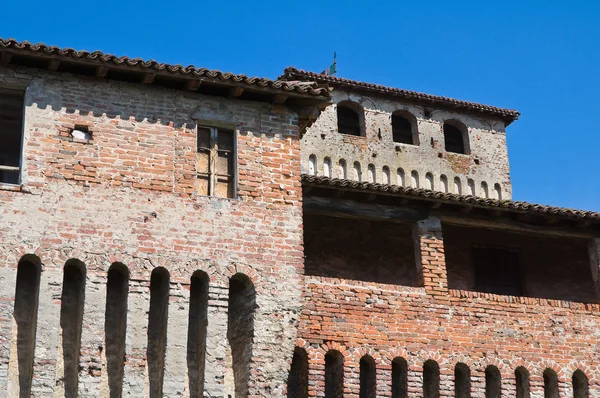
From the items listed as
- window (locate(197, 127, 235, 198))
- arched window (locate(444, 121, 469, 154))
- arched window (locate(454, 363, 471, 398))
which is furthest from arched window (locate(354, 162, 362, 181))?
window (locate(197, 127, 235, 198))

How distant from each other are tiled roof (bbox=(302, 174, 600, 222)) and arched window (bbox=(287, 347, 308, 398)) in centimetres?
287

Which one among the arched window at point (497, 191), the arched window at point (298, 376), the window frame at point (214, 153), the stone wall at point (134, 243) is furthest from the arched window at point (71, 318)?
the arched window at point (497, 191)

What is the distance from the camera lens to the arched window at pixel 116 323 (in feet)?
54.2

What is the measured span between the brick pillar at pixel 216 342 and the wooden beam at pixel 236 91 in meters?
3.18

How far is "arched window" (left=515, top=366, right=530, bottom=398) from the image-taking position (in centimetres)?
1964

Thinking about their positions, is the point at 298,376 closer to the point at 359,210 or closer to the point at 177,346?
the point at 177,346

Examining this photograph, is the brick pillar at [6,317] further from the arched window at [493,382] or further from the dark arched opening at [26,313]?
the arched window at [493,382]

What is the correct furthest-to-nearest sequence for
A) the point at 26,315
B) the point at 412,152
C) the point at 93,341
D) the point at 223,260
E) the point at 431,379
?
the point at 412,152
the point at 431,379
the point at 223,260
the point at 26,315
the point at 93,341

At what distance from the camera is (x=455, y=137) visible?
31.2 meters

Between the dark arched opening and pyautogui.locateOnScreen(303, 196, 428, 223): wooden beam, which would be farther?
pyautogui.locateOnScreen(303, 196, 428, 223): wooden beam

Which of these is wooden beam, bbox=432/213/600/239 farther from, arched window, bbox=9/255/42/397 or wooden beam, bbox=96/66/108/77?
arched window, bbox=9/255/42/397

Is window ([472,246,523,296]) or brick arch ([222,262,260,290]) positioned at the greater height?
window ([472,246,523,296])

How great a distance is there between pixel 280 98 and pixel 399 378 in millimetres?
4958

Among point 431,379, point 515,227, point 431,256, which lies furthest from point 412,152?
point 431,379
